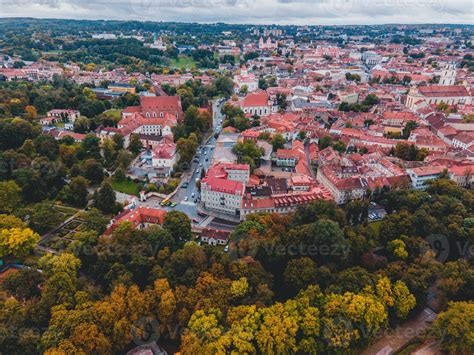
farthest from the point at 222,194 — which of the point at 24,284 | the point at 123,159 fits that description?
the point at 24,284

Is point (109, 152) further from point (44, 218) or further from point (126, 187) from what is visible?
point (44, 218)

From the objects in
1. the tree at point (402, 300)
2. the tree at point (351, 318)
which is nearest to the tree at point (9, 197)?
the tree at point (351, 318)

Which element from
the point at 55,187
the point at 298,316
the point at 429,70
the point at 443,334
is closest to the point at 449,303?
the point at 443,334

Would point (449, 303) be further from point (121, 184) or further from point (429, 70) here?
point (429, 70)

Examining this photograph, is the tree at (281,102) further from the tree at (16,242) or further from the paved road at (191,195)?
the tree at (16,242)

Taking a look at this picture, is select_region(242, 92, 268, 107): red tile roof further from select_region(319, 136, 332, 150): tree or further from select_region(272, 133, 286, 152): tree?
select_region(319, 136, 332, 150): tree
